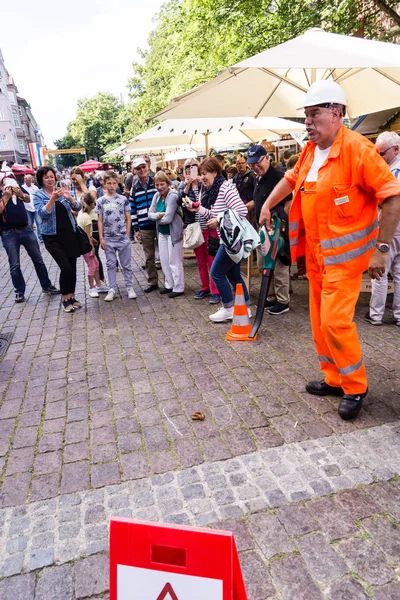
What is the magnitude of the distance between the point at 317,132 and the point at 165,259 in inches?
160

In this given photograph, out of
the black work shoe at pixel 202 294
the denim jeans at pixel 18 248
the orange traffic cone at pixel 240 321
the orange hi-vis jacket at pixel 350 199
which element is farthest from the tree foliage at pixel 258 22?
the orange hi-vis jacket at pixel 350 199

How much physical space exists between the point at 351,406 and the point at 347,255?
115cm

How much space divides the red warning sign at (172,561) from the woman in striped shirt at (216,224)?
13.4 feet

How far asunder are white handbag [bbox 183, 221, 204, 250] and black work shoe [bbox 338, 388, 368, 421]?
368 centimetres

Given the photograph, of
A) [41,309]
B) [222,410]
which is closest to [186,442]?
[222,410]

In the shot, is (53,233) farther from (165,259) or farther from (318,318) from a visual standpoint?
(318,318)

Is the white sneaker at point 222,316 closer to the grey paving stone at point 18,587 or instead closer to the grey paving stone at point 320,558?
the grey paving stone at point 320,558

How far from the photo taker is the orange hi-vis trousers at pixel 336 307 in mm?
3037

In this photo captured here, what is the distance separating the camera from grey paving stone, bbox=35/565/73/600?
6.83 feet

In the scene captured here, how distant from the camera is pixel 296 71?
5855mm

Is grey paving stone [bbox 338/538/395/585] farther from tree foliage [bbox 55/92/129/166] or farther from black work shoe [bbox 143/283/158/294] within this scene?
tree foliage [bbox 55/92/129/166]

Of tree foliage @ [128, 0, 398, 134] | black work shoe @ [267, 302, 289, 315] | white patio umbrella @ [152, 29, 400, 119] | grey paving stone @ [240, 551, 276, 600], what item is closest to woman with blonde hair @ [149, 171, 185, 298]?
white patio umbrella @ [152, 29, 400, 119]

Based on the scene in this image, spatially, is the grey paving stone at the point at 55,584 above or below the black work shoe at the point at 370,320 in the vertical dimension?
below

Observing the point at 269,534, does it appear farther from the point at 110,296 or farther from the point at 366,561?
the point at 110,296
